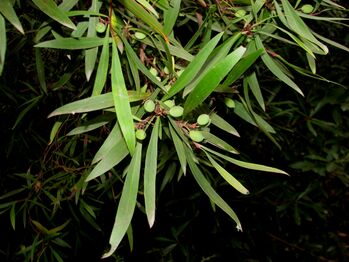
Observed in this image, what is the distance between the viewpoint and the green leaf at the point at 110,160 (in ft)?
2.01

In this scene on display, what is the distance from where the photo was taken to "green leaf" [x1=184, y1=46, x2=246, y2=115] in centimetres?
51

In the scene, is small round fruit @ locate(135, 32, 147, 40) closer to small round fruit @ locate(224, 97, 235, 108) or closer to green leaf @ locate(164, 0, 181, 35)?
green leaf @ locate(164, 0, 181, 35)

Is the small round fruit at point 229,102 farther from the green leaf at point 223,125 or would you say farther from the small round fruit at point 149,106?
the small round fruit at point 149,106

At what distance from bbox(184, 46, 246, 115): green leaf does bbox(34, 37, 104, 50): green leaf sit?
0.19 meters

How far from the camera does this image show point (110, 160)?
62cm

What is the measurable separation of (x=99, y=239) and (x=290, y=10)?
1.77 meters

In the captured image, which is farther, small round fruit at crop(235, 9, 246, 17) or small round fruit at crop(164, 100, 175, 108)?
small round fruit at crop(235, 9, 246, 17)

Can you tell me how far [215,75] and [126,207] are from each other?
0.22m

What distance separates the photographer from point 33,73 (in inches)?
68.5

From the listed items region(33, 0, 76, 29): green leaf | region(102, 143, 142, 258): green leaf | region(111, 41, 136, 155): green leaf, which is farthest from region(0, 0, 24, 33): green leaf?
region(102, 143, 142, 258): green leaf

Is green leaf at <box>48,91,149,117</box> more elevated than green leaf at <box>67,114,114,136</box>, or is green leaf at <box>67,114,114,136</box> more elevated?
green leaf at <box>48,91,149,117</box>

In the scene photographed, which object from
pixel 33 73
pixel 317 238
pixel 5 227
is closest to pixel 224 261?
pixel 317 238

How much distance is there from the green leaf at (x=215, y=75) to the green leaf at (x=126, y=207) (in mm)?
139

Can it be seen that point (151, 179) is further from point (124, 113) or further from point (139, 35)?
point (139, 35)
